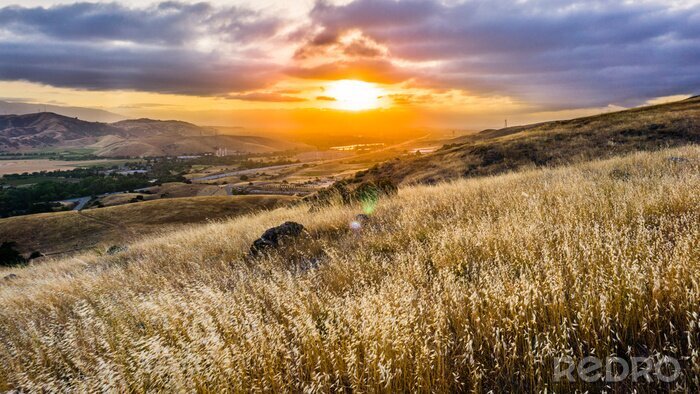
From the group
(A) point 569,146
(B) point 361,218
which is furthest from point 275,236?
(A) point 569,146

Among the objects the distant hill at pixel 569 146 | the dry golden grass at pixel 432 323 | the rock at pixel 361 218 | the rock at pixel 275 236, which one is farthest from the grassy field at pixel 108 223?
the dry golden grass at pixel 432 323

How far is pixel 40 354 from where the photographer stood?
4.34 metres

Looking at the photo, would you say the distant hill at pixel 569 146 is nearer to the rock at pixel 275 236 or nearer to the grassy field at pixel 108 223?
the rock at pixel 275 236

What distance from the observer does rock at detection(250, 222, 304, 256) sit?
29.6ft

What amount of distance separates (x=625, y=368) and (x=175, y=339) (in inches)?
168

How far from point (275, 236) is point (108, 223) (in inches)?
2192

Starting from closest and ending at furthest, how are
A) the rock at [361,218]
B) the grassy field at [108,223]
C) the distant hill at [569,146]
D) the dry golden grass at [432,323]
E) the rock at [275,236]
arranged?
1. the dry golden grass at [432,323]
2. the rock at [275,236]
3. the rock at [361,218]
4. the distant hill at [569,146]
5. the grassy field at [108,223]

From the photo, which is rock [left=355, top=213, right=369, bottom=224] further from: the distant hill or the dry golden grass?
the distant hill

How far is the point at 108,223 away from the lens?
5328 centimetres

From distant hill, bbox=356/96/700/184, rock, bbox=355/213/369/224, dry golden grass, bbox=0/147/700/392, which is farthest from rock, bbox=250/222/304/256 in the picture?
distant hill, bbox=356/96/700/184

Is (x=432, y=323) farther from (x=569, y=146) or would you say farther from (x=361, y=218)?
(x=569, y=146)

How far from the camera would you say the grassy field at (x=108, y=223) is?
46906mm

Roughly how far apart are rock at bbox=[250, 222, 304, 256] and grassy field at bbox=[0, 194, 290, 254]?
37.7 meters

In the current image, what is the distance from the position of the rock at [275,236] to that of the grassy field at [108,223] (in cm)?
3773
